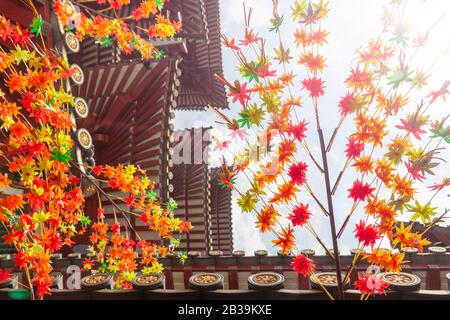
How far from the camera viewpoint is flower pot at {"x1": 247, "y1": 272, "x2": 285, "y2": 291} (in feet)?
12.0

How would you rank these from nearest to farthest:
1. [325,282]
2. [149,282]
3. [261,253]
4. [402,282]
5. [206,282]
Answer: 1. [402,282]
2. [325,282]
3. [206,282]
4. [149,282]
5. [261,253]

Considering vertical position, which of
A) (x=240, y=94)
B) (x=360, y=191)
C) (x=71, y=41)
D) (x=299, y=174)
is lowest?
(x=360, y=191)

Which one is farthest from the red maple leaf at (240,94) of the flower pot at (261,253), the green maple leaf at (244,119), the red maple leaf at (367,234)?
the flower pot at (261,253)

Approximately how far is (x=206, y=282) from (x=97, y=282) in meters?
1.57

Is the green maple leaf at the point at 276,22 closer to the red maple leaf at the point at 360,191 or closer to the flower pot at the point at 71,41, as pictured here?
the red maple leaf at the point at 360,191

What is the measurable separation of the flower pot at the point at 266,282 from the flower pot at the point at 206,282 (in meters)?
0.40

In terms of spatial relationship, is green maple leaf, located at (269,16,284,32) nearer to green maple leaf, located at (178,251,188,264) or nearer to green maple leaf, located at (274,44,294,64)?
green maple leaf, located at (274,44,294,64)

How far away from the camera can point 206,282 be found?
12.7 feet

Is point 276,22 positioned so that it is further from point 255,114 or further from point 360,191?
point 360,191

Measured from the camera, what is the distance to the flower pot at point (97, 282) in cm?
414

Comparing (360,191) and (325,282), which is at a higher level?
(360,191)

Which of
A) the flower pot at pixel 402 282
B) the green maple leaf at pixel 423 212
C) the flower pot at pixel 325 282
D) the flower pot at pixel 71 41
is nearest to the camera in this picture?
the green maple leaf at pixel 423 212

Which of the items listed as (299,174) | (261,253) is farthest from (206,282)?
(261,253)
